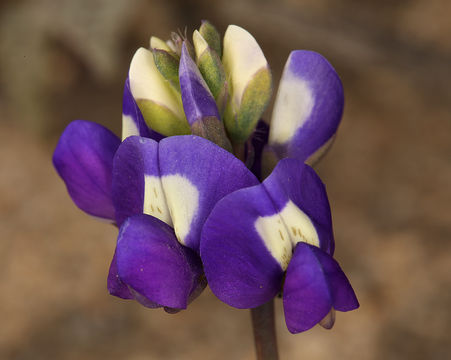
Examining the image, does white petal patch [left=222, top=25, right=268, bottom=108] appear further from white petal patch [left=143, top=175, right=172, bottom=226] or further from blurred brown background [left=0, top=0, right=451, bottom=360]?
blurred brown background [left=0, top=0, right=451, bottom=360]

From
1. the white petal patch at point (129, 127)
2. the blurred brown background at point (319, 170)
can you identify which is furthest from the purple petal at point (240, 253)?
the blurred brown background at point (319, 170)

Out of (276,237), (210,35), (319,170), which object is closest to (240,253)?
(276,237)

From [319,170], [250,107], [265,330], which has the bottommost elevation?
[319,170]

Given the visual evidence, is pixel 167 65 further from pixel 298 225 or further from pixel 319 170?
pixel 319 170

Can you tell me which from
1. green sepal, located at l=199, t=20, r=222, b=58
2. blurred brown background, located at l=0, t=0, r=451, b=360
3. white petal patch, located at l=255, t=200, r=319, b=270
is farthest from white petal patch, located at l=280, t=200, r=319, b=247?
blurred brown background, located at l=0, t=0, r=451, b=360

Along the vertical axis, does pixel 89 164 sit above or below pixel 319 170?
above

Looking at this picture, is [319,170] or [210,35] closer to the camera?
[210,35]

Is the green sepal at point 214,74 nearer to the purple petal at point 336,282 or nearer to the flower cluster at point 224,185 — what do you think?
the flower cluster at point 224,185
